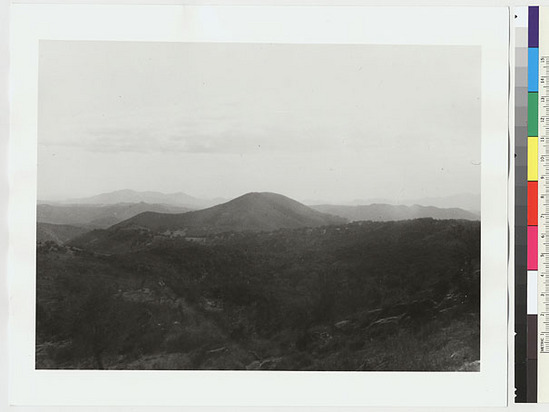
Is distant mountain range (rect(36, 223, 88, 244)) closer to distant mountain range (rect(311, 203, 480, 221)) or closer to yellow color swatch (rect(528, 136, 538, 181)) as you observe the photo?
distant mountain range (rect(311, 203, 480, 221))

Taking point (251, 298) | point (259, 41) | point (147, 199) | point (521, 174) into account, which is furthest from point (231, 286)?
point (521, 174)

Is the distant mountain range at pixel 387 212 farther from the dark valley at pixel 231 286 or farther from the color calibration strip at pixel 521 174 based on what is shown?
the color calibration strip at pixel 521 174

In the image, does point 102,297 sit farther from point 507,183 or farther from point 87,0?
point 507,183

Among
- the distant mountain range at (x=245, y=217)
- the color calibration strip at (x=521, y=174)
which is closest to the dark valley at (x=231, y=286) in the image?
the distant mountain range at (x=245, y=217)

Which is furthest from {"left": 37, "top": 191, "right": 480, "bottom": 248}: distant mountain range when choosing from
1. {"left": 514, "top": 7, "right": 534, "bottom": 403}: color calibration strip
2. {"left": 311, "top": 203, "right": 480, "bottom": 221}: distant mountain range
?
{"left": 514, "top": 7, "right": 534, "bottom": 403}: color calibration strip

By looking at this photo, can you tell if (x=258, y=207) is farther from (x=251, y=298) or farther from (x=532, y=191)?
(x=532, y=191)

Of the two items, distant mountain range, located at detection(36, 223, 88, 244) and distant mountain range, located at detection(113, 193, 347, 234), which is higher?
distant mountain range, located at detection(113, 193, 347, 234)

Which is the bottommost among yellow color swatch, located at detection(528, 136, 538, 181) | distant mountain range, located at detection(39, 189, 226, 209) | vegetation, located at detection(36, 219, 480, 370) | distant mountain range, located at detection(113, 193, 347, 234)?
vegetation, located at detection(36, 219, 480, 370)

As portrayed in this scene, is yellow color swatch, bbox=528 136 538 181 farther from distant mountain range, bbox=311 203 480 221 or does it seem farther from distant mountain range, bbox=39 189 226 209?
distant mountain range, bbox=39 189 226 209
